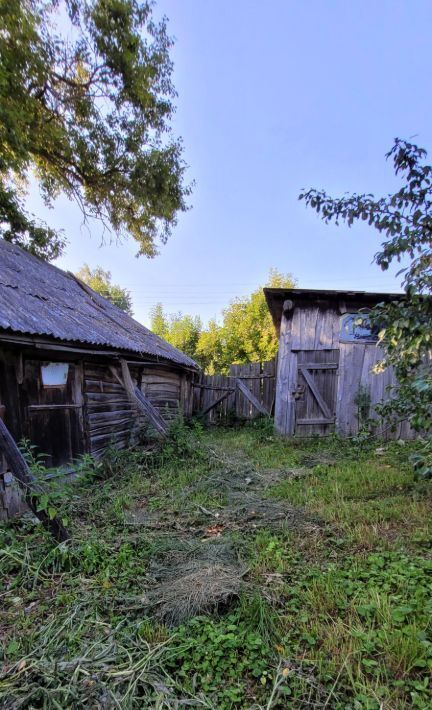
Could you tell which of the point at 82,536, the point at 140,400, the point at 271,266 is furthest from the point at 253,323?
the point at 82,536

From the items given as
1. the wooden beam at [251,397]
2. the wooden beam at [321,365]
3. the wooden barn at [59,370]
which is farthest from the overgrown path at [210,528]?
the wooden beam at [251,397]

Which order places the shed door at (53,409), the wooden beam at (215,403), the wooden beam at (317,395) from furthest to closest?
the wooden beam at (215,403), the wooden beam at (317,395), the shed door at (53,409)

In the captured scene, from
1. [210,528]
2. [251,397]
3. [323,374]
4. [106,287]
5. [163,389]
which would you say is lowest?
[210,528]

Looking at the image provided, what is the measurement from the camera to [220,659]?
1.80 m

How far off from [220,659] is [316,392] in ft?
20.0

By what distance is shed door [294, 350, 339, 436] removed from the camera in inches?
291

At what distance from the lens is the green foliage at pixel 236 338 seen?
1627 centimetres

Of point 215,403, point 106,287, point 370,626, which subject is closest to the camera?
point 370,626

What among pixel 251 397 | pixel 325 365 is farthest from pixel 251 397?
pixel 325 365

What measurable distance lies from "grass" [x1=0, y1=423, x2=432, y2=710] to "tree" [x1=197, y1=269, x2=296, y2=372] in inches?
480

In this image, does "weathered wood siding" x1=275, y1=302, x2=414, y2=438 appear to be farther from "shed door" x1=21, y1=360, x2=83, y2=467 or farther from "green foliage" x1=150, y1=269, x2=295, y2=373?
→ "green foliage" x1=150, y1=269, x2=295, y2=373

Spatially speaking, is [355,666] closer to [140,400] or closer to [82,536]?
[82,536]

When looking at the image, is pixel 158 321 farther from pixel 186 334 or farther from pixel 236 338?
pixel 236 338

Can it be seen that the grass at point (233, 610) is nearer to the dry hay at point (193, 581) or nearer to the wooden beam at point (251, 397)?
the dry hay at point (193, 581)
